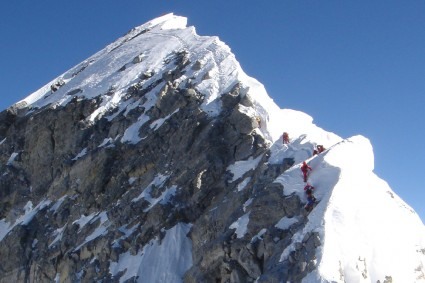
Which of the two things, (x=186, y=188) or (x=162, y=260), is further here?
(x=186, y=188)

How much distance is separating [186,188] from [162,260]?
170 inches

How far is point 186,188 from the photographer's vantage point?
30828 millimetres

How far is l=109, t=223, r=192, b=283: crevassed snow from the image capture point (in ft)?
90.4

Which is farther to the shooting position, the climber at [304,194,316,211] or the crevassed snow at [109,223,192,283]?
the crevassed snow at [109,223,192,283]

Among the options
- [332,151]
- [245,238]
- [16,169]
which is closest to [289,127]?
[332,151]

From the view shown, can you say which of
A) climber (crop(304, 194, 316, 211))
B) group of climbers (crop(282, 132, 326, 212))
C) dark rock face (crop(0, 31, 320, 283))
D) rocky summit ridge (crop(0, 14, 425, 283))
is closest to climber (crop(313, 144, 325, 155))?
group of climbers (crop(282, 132, 326, 212))

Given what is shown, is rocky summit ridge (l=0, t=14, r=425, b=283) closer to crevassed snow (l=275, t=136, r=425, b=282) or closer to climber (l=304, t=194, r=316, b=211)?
crevassed snow (l=275, t=136, r=425, b=282)

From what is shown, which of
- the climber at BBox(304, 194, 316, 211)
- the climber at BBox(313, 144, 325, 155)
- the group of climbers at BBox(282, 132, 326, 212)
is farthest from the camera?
the climber at BBox(313, 144, 325, 155)

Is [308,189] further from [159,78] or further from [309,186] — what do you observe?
[159,78]

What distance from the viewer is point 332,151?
25.9m

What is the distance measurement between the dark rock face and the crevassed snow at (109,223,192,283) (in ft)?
1.37

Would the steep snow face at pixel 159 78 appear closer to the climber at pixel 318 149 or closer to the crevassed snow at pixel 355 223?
the climber at pixel 318 149

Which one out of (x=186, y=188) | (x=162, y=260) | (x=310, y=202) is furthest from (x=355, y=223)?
(x=186, y=188)

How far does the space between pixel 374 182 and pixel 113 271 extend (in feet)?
44.1
